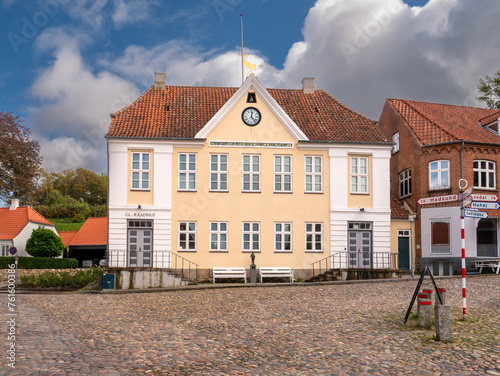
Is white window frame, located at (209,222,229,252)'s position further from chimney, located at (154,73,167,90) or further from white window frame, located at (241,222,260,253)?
chimney, located at (154,73,167,90)

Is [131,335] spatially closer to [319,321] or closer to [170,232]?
[319,321]

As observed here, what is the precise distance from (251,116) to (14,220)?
87.8ft

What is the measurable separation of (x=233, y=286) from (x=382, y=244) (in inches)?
394

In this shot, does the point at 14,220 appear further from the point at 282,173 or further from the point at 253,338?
the point at 253,338

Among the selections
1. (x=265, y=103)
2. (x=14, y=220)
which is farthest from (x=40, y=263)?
(x=265, y=103)

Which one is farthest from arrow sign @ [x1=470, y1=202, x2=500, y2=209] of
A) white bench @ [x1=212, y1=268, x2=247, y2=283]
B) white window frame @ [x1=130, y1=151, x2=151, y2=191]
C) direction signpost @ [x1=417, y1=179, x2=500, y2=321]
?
white window frame @ [x1=130, y1=151, x2=151, y2=191]

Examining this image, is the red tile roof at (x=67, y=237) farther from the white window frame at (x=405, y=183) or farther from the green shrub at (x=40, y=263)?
the white window frame at (x=405, y=183)

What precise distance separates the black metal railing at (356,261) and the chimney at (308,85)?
10411 mm

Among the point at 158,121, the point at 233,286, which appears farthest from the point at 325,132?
the point at 233,286

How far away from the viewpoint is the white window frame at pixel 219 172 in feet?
94.5

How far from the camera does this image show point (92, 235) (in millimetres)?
47750

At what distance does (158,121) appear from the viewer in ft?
96.4

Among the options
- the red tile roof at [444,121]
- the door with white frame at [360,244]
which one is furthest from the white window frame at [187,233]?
the red tile roof at [444,121]

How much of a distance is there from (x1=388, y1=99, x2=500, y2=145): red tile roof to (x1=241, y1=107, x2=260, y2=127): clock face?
9.85 meters
